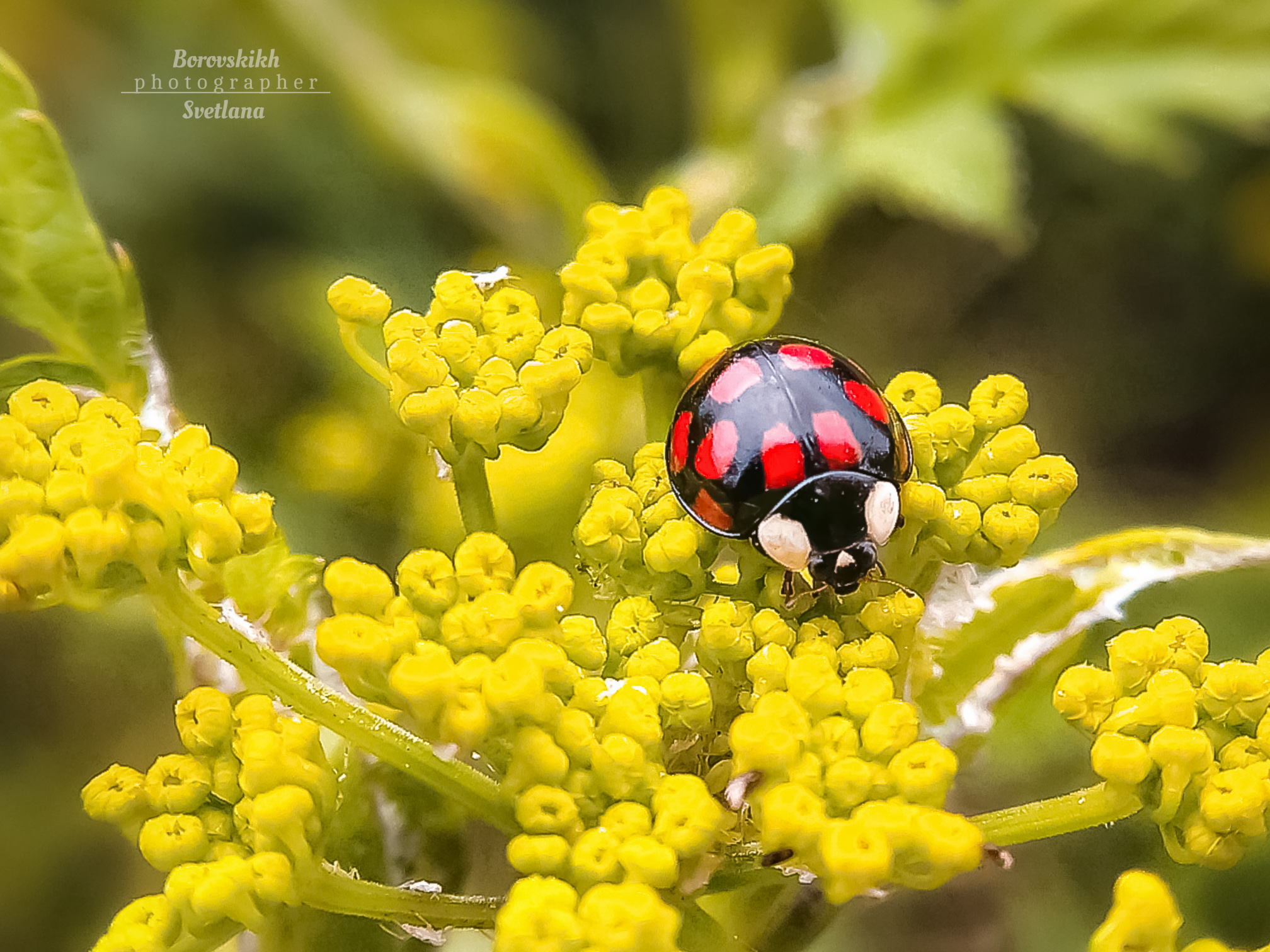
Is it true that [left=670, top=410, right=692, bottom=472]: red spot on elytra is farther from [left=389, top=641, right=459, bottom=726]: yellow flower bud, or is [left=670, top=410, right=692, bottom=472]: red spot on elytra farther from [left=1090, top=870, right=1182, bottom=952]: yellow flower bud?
[left=1090, top=870, right=1182, bottom=952]: yellow flower bud

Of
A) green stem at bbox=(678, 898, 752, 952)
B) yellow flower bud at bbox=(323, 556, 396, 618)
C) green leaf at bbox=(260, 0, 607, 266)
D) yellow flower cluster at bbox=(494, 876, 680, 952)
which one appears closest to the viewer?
yellow flower cluster at bbox=(494, 876, 680, 952)

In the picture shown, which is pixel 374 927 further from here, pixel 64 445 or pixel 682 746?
pixel 64 445

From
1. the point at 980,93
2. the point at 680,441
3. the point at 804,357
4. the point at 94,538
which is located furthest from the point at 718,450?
the point at 980,93

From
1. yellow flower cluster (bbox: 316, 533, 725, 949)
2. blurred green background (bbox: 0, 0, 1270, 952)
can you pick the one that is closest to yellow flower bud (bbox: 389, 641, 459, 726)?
yellow flower cluster (bbox: 316, 533, 725, 949)

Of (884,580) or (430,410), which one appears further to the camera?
(884,580)

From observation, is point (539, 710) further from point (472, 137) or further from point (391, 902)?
point (472, 137)
